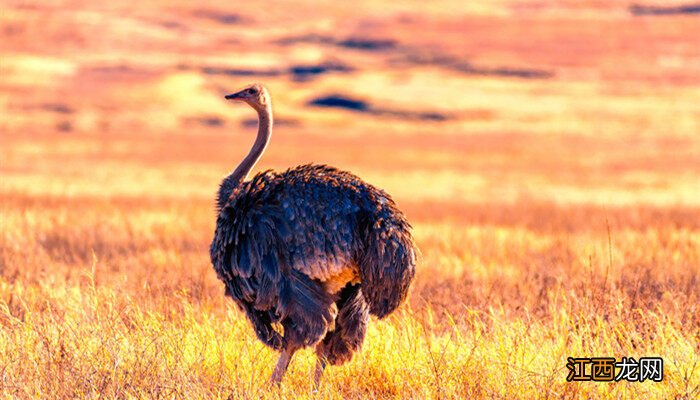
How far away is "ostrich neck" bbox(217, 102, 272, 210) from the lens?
7.93 meters

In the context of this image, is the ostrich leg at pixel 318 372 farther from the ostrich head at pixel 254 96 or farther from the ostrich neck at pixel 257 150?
the ostrich head at pixel 254 96

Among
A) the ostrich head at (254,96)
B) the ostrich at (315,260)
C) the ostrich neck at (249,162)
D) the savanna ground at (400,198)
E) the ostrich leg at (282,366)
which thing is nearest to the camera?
the ostrich at (315,260)

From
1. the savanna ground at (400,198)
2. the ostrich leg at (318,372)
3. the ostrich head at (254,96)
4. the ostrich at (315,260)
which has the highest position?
the ostrich head at (254,96)

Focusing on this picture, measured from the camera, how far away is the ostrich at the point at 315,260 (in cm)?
695

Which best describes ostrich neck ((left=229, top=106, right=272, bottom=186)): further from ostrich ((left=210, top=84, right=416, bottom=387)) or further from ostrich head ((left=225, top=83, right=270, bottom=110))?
ostrich ((left=210, top=84, right=416, bottom=387))

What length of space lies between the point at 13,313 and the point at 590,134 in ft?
164

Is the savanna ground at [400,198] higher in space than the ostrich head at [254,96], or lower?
lower

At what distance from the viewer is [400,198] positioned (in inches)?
971

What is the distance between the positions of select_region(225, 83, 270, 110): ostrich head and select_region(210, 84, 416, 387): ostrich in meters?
1.06

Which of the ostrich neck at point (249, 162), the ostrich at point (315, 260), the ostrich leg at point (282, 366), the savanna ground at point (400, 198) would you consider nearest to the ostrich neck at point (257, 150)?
the ostrich neck at point (249, 162)

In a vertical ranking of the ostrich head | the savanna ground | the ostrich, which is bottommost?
the savanna ground

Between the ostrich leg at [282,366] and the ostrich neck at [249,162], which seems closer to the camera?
the ostrich leg at [282,366]

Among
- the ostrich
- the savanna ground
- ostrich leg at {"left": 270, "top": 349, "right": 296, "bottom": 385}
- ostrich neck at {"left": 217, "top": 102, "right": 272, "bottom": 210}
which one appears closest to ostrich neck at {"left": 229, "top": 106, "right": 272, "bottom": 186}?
ostrich neck at {"left": 217, "top": 102, "right": 272, "bottom": 210}

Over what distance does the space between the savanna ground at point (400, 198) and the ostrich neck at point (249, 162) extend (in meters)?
0.88
